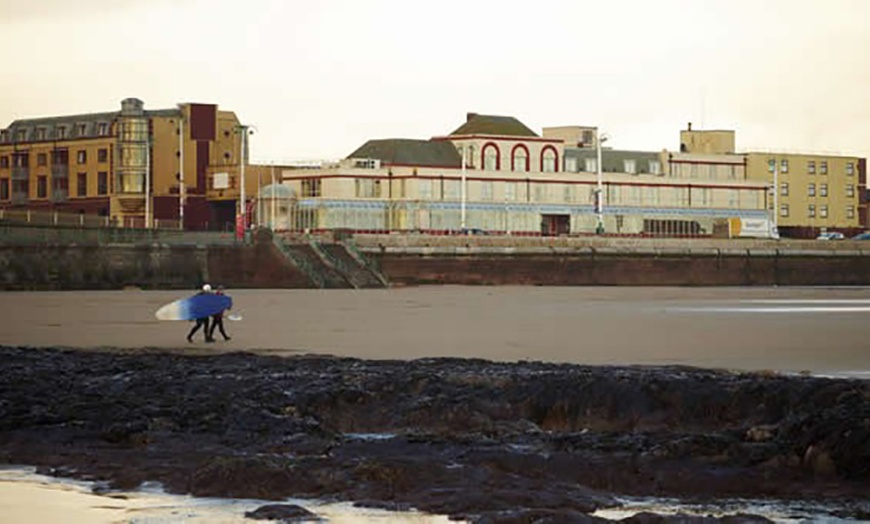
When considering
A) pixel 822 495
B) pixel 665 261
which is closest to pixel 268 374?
pixel 822 495

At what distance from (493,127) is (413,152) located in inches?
382

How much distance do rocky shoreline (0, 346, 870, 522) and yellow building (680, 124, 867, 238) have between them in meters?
106

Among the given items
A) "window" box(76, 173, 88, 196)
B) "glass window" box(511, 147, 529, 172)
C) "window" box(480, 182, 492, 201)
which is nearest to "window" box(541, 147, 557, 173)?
"glass window" box(511, 147, 529, 172)

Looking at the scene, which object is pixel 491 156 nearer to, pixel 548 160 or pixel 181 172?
pixel 548 160

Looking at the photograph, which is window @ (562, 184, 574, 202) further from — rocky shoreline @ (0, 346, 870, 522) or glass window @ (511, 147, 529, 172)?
rocky shoreline @ (0, 346, 870, 522)

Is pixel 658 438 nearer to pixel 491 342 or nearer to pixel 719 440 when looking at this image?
pixel 719 440

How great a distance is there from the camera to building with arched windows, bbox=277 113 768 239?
4213 inches

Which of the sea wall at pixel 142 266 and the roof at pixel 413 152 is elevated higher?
the roof at pixel 413 152

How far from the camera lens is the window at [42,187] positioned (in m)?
118

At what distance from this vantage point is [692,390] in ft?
70.3

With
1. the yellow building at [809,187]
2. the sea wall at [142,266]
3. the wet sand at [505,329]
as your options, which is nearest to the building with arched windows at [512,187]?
the yellow building at [809,187]

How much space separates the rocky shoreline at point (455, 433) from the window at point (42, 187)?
9375 cm

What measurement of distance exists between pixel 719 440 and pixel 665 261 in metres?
79.0

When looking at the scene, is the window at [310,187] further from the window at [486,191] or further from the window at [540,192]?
the window at [540,192]
